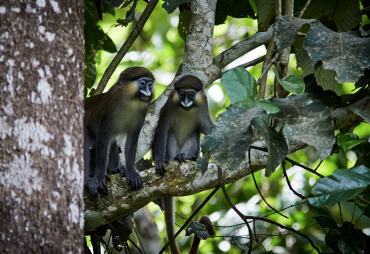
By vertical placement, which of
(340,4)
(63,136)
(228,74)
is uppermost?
(340,4)

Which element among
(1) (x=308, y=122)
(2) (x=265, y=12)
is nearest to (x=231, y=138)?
(1) (x=308, y=122)

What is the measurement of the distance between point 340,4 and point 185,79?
170 cm

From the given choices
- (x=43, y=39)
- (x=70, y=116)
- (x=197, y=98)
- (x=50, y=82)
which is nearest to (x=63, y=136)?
(x=70, y=116)

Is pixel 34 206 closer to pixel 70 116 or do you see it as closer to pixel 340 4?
pixel 70 116

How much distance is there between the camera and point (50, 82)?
7.73 feet

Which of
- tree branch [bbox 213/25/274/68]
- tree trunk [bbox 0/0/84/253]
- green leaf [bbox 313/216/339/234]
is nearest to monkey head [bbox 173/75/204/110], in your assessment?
tree branch [bbox 213/25/274/68]

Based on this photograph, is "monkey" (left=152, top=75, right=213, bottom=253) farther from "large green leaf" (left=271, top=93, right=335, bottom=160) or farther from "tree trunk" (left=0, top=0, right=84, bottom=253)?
"tree trunk" (left=0, top=0, right=84, bottom=253)

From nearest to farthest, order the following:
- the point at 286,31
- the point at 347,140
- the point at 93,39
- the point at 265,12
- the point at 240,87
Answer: the point at 240,87, the point at 286,31, the point at 347,140, the point at 265,12, the point at 93,39

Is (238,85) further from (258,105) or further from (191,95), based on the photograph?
(191,95)

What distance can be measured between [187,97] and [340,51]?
2543 mm

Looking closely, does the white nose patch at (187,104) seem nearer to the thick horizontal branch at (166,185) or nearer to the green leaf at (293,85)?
the thick horizontal branch at (166,185)

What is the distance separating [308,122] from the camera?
2.65 metres

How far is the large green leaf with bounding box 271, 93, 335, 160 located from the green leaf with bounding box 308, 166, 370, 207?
0.16 meters

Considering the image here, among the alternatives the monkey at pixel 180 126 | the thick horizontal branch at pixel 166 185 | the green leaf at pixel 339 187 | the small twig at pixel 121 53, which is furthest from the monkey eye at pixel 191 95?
the green leaf at pixel 339 187
